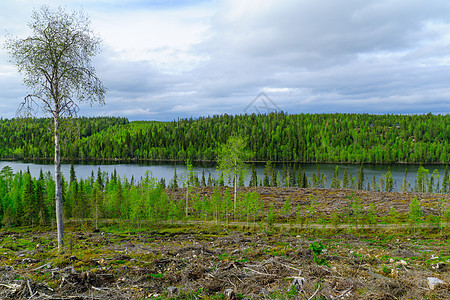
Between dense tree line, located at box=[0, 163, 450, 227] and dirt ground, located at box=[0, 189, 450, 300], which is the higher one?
dirt ground, located at box=[0, 189, 450, 300]

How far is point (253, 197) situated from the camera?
173 ft

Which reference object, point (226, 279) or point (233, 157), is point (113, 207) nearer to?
point (233, 157)

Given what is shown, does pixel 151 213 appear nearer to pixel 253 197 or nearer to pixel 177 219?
pixel 177 219

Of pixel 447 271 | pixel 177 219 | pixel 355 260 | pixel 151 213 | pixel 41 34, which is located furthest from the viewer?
pixel 177 219

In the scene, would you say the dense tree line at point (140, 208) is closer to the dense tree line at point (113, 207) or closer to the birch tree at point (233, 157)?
the dense tree line at point (113, 207)

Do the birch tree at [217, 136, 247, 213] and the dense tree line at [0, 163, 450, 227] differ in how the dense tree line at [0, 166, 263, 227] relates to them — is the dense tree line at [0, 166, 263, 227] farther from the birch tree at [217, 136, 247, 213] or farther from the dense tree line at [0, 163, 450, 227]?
the birch tree at [217, 136, 247, 213]

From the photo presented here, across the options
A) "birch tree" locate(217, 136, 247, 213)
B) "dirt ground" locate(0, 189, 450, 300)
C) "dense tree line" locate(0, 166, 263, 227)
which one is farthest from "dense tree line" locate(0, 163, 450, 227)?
"dirt ground" locate(0, 189, 450, 300)

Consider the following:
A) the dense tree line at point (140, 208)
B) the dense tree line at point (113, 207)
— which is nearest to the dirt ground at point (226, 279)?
the dense tree line at point (140, 208)

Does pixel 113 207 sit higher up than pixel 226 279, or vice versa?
pixel 226 279

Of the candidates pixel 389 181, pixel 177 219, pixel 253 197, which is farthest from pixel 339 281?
pixel 389 181

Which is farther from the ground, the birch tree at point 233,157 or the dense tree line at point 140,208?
the birch tree at point 233,157

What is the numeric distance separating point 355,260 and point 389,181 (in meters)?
132

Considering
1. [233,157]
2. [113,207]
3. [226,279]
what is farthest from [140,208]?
[226,279]

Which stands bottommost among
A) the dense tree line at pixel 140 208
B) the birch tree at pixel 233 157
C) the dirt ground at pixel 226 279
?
the dense tree line at pixel 140 208
